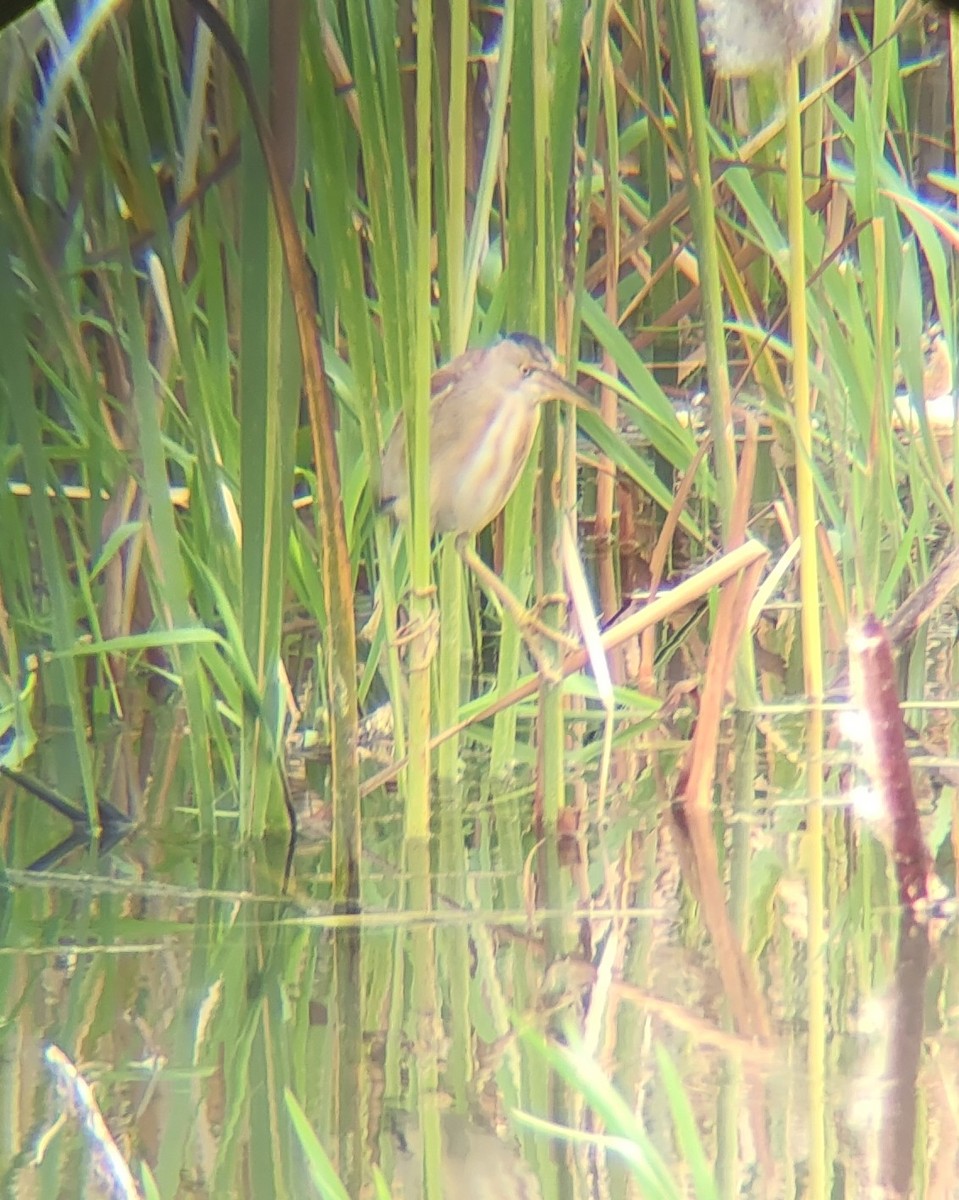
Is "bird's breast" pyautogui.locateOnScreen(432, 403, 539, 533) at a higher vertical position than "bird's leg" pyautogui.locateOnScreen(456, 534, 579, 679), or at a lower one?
higher

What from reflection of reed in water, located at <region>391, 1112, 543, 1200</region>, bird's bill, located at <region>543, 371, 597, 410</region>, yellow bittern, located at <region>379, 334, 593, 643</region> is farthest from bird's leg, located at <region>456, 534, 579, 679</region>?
reflection of reed in water, located at <region>391, 1112, 543, 1200</region>

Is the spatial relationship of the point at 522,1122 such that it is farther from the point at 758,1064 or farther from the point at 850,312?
the point at 850,312

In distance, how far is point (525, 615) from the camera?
30.5 inches

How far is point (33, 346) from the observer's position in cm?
83

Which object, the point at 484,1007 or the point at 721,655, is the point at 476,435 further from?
the point at 484,1007

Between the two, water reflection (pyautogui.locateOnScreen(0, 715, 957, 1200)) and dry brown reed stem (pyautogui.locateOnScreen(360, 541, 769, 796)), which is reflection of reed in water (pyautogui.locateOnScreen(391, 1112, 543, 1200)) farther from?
dry brown reed stem (pyautogui.locateOnScreen(360, 541, 769, 796))

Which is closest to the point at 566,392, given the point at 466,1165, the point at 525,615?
the point at 525,615

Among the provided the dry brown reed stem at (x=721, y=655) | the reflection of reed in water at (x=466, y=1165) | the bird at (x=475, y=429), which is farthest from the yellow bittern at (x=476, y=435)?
the reflection of reed in water at (x=466, y=1165)

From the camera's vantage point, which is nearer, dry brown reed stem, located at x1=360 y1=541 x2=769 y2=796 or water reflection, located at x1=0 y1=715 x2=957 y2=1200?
water reflection, located at x1=0 y1=715 x2=957 y2=1200

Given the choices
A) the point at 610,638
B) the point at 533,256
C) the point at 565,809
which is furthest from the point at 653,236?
the point at 565,809

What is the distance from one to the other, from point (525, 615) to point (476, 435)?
11 centimetres

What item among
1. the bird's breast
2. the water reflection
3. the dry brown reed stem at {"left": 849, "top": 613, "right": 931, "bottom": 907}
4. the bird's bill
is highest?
the bird's bill

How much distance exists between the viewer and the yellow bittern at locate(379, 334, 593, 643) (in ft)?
2.53

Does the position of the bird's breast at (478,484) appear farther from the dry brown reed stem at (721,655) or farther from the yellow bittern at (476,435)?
the dry brown reed stem at (721,655)
